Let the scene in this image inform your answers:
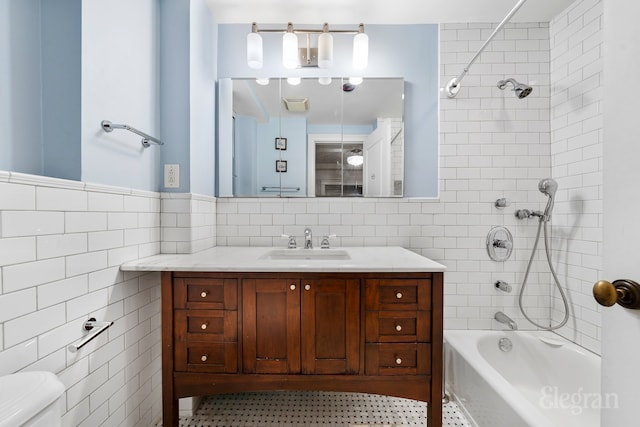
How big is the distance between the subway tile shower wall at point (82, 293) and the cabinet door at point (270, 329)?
0.57 m

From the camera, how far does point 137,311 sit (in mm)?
1409

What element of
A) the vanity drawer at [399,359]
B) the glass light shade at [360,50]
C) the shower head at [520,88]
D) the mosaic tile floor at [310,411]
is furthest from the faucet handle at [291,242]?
the shower head at [520,88]

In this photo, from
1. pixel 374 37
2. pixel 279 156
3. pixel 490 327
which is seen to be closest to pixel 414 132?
pixel 374 37

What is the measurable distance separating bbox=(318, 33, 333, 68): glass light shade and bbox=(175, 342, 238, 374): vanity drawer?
5.71 ft

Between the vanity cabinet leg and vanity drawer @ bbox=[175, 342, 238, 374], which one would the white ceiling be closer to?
vanity drawer @ bbox=[175, 342, 238, 374]

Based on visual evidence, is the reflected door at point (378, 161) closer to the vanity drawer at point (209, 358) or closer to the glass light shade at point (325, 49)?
the glass light shade at point (325, 49)

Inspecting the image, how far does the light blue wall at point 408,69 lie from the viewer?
6.48 ft

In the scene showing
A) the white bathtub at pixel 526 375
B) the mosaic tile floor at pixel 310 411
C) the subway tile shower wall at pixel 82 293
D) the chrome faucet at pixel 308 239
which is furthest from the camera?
the chrome faucet at pixel 308 239

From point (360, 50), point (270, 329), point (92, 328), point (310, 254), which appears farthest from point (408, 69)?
point (92, 328)

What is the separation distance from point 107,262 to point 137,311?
0.34m

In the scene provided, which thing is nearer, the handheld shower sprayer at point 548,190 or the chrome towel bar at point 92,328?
the chrome towel bar at point 92,328

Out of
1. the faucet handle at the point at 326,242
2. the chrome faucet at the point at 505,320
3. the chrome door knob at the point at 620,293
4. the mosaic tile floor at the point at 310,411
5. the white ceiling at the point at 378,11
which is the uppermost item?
the white ceiling at the point at 378,11

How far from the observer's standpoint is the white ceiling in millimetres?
1784

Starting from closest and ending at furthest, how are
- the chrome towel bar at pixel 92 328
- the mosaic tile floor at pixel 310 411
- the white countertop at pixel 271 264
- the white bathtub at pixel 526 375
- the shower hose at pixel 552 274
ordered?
the chrome towel bar at pixel 92 328, the white countertop at pixel 271 264, the white bathtub at pixel 526 375, the mosaic tile floor at pixel 310 411, the shower hose at pixel 552 274
